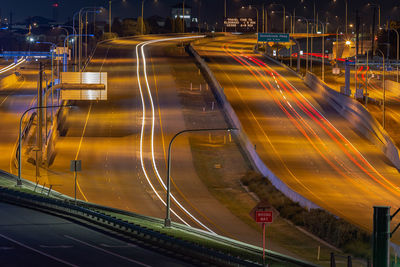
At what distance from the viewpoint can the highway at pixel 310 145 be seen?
2174 inches

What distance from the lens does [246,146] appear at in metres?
73.1

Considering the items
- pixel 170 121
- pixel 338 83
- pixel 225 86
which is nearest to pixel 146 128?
pixel 170 121

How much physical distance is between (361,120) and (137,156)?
24.5 meters

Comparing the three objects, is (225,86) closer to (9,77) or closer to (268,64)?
(268,64)

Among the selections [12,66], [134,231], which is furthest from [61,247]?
[12,66]

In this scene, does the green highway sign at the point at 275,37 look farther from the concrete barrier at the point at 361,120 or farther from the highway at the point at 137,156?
the concrete barrier at the point at 361,120

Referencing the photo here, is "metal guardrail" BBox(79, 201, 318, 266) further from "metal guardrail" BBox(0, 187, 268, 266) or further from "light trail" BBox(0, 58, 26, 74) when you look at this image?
"light trail" BBox(0, 58, 26, 74)

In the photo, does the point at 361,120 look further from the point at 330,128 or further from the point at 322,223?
the point at 322,223

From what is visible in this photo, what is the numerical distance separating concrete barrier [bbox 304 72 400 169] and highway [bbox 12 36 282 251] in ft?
49.1

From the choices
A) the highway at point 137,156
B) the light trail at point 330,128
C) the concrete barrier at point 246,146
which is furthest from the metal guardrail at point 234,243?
the light trail at point 330,128

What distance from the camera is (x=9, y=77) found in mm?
124812

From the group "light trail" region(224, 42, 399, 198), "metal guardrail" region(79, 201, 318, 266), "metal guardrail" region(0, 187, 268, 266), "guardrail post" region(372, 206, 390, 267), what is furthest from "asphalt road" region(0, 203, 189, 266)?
"light trail" region(224, 42, 399, 198)

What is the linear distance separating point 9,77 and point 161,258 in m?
98.6

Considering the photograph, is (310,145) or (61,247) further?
(310,145)
